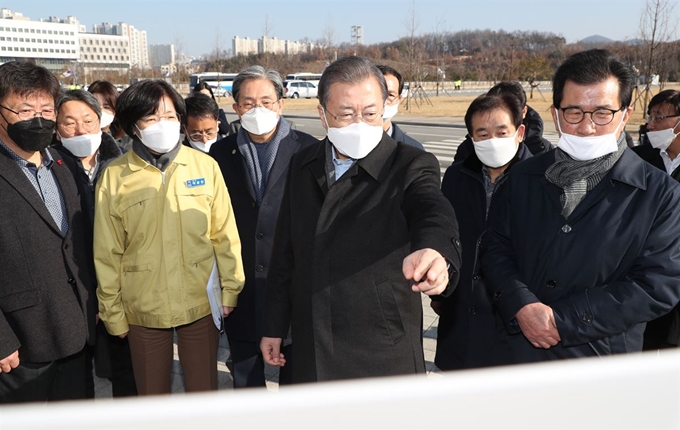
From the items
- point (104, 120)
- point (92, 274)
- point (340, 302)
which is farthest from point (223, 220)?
point (104, 120)

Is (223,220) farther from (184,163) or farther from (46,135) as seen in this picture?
(46,135)

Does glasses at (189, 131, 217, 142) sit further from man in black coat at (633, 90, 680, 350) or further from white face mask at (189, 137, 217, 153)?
man in black coat at (633, 90, 680, 350)

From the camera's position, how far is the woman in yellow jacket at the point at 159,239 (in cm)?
271

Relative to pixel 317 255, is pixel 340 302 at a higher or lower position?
lower

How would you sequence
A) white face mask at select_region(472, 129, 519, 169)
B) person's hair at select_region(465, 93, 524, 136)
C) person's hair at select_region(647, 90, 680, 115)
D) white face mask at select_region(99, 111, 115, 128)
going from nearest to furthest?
white face mask at select_region(472, 129, 519, 169) < person's hair at select_region(465, 93, 524, 136) < person's hair at select_region(647, 90, 680, 115) < white face mask at select_region(99, 111, 115, 128)

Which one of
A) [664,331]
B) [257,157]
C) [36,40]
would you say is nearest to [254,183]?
[257,157]

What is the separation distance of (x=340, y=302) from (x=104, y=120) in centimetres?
340

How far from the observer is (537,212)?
7.09ft

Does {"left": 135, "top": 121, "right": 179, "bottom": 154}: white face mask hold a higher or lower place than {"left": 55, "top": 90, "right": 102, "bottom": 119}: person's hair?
lower

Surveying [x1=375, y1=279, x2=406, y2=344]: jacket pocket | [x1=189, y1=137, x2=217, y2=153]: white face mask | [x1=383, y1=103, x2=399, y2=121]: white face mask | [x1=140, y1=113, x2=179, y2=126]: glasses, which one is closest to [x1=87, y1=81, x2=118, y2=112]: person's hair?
[x1=189, y1=137, x2=217, y2=153]: white face mask

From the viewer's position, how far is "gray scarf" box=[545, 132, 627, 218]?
2.09 meters

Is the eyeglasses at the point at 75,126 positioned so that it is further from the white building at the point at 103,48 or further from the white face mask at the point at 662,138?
the white building at the point at 103,48

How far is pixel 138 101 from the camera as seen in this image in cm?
287

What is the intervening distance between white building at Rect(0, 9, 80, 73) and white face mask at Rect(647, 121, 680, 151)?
13032cm
